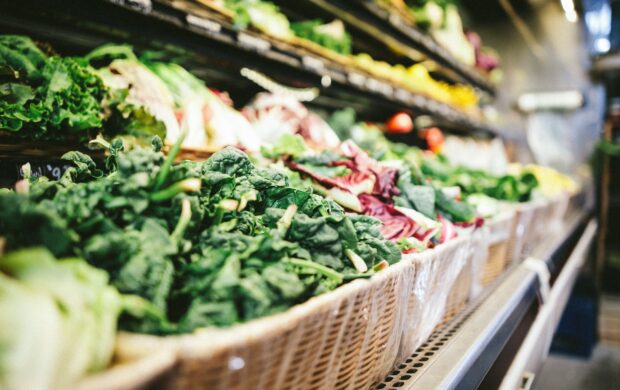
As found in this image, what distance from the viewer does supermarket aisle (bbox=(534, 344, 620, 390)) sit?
316 cm

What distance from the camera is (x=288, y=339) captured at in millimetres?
718

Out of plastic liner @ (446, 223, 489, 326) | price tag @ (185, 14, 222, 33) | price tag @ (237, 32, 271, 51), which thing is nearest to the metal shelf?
price tag @ (237, 32, 271, 51)

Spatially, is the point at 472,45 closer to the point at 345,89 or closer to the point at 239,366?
the point at 345,89

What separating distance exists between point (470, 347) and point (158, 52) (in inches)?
68.9

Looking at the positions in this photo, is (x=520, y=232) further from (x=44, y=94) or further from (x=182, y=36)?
(x=44, y=94)

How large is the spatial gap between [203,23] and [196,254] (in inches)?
49.8

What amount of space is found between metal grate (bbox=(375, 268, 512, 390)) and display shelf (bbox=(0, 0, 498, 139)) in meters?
1.37

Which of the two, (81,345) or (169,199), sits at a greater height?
(169,199)

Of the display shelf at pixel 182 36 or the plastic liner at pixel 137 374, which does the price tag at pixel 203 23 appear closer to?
the display shelf at pixel 182 36

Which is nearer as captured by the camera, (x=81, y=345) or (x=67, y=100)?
(x=81, y=345)

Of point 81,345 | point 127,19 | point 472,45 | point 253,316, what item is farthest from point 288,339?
point 472,45

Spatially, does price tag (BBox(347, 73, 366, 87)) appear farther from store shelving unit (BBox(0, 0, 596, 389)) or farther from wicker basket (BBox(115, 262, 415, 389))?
wicker basket (BBox(115, 262, 415, 389))

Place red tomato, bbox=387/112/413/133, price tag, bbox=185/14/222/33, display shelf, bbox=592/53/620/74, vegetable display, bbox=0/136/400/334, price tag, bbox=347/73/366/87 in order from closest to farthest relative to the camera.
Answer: vegetable display, bbox=0/136/400/334 → price tag, bbox=185/14/222/33 → price tag, bbox=347/73/366/87 → red tomato, bbox=387/112/413/133 → display shelf, bbox=592/53/620/74

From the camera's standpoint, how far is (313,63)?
97.0 inches
